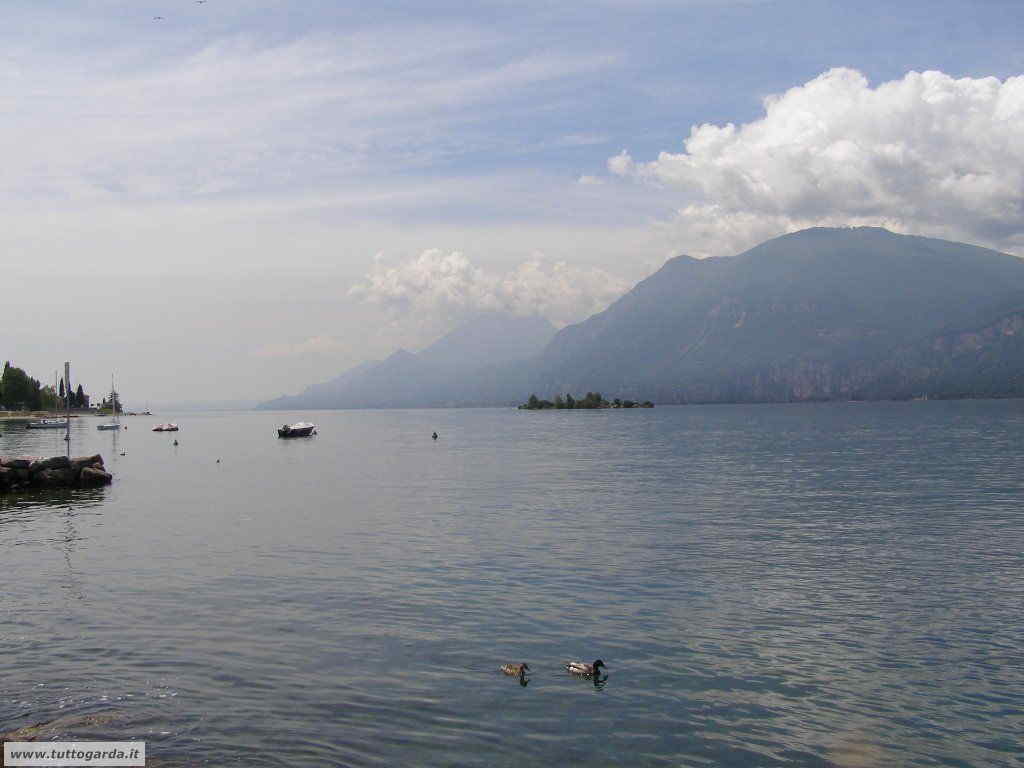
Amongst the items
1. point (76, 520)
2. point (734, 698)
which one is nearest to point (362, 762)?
point (734, 698)

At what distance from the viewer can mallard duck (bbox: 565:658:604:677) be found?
73.3 feet

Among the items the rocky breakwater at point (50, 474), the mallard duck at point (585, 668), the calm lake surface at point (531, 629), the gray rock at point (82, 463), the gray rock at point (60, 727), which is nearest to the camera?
the gray rock at point (60, 727)

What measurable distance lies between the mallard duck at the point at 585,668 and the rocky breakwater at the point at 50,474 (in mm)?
73529

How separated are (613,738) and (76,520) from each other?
1981 inches

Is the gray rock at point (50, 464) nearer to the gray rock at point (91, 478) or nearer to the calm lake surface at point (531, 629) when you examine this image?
the gray rock at point (91, 478)

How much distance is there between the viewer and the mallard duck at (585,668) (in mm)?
22328

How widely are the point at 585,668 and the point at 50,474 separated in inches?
3019

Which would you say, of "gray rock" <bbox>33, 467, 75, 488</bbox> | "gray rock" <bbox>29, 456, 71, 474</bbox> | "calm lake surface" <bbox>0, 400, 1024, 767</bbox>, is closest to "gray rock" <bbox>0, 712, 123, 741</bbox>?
"calm lake surface" <bbox>0, 400, 1024, 767</bbox>

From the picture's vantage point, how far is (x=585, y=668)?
22.4 metres

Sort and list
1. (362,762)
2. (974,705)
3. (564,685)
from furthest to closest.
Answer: (564,685) → (974,705) → (362,762)

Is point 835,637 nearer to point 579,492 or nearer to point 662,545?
point 662,545

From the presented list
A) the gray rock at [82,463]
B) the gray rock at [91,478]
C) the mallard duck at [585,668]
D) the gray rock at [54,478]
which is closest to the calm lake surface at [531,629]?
the mallard duck at [585,668]

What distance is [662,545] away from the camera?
42688mm

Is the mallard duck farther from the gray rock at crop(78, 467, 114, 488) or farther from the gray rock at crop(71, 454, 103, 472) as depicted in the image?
the gray rock at crop(71, 454, 103, 472)
